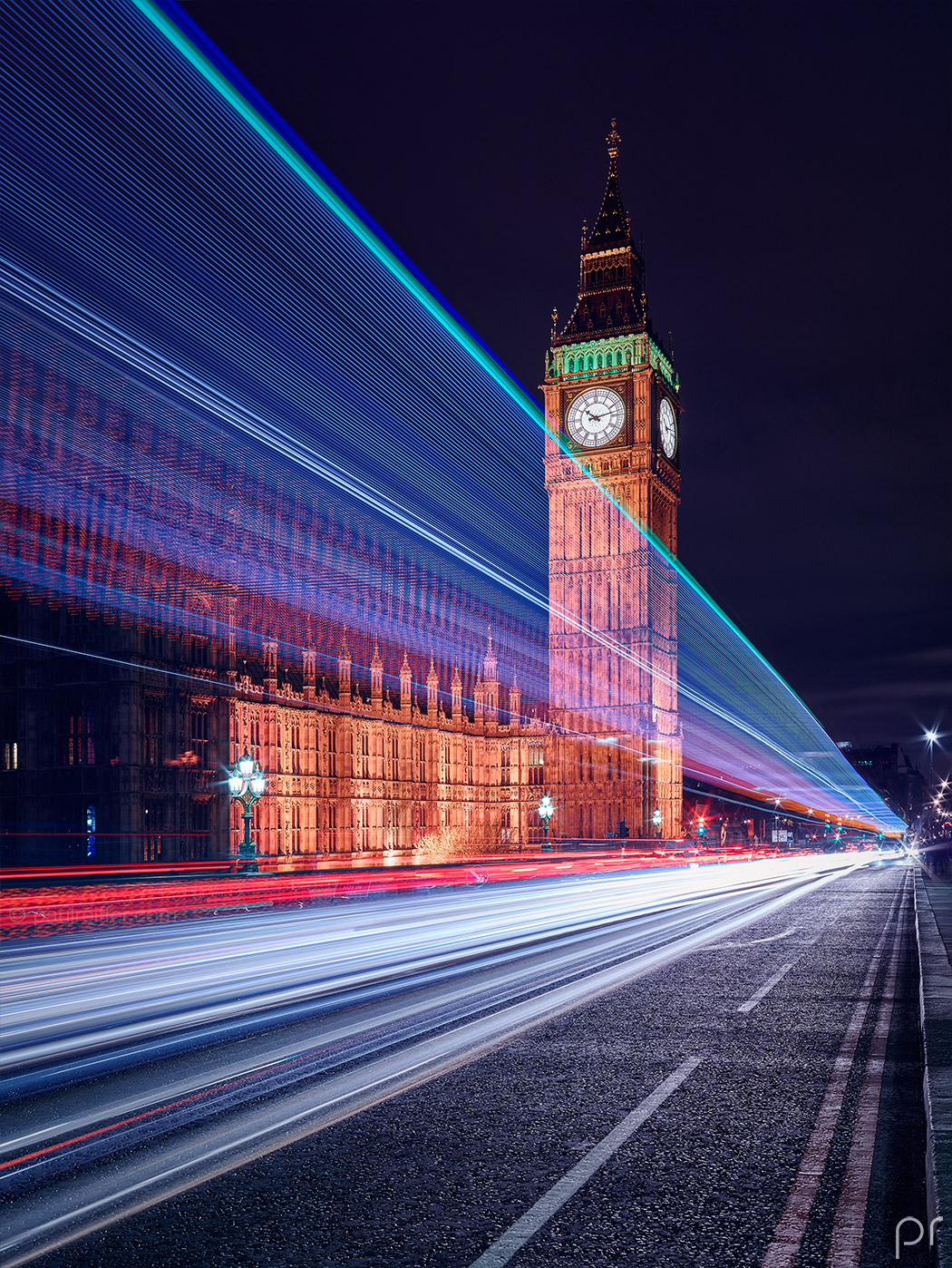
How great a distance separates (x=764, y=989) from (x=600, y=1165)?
26.3 ft

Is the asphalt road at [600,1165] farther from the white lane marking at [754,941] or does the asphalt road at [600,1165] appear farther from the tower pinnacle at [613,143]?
the tower pinnacle at [613,143]

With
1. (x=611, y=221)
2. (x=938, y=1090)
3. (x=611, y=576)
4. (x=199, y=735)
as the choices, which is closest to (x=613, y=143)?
(x=611, y=221)

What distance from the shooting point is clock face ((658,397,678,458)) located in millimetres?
114125

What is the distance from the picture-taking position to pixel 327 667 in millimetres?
77438

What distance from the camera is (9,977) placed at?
14.0 meters

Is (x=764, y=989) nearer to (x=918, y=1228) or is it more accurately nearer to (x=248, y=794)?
(x=918, y=1228)

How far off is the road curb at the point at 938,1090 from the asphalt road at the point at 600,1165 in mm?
240

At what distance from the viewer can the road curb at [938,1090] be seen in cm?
521

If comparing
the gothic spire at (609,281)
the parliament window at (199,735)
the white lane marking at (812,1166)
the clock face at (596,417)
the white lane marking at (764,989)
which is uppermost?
the gothic spire at (609,281)

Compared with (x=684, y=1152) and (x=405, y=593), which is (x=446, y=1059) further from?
(x=405, y=593)

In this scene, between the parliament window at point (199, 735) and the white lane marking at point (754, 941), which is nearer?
the white lane marking at point (754, 941)

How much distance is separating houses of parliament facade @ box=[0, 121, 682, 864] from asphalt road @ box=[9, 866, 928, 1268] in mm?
33428

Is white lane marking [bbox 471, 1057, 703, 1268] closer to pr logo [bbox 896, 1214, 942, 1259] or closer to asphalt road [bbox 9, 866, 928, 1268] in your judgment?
asphalt road [bbox 9, 866, 928, 1268]

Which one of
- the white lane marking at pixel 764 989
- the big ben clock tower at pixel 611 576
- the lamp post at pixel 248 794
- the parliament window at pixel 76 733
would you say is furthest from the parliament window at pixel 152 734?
the big ben clock tower at pixel 611 576
